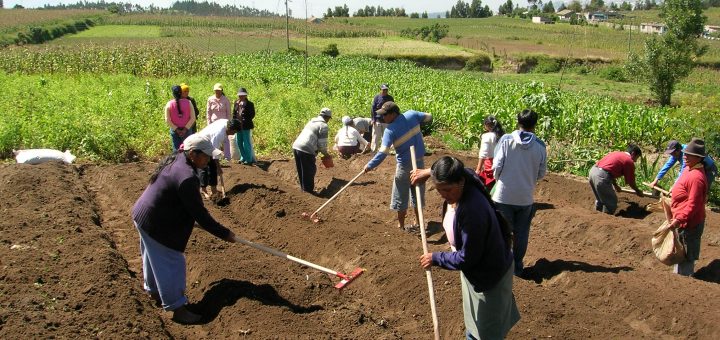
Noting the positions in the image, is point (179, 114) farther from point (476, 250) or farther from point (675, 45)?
point (675, 45)

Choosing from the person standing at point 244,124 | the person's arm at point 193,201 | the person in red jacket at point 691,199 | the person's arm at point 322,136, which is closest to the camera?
the person's arm at point 193,201

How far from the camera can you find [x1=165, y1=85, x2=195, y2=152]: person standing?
969cm

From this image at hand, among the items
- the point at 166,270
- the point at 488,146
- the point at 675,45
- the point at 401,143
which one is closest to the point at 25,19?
the point at 675,45

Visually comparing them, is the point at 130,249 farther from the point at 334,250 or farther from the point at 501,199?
the point at 501,199

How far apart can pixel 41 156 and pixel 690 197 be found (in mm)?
10350

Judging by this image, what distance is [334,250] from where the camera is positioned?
23.5ft

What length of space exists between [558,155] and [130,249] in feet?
29.0

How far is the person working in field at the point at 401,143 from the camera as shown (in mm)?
7189

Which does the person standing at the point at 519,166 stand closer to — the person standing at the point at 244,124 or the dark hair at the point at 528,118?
the dark hair at the point at 528,118

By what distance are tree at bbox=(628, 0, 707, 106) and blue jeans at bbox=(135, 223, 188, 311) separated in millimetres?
27004

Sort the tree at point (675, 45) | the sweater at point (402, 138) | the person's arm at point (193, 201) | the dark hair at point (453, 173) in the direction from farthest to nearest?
the tree at point (675, 45) < the sweater at point (402, 138) < the person's arm at point (193, 201) < the dark hair at point (453, 173)

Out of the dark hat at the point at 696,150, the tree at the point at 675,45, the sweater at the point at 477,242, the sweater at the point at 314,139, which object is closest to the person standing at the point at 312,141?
the sweater at the point at 314,139

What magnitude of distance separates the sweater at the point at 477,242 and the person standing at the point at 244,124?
25.9ft

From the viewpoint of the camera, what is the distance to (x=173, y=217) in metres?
5.07
